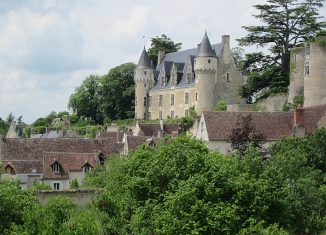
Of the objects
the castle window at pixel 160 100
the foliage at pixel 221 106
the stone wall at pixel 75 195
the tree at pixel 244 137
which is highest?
the castle window at pixel 160 100

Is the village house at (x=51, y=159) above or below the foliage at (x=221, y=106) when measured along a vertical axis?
below

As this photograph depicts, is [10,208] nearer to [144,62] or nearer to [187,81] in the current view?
[187,81]

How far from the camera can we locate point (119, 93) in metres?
106

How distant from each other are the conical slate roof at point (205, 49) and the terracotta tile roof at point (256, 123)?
27.1 meters

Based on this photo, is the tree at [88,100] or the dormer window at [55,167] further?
the tree at [88,100]

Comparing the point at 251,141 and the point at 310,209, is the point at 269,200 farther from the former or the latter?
the point at 251,141

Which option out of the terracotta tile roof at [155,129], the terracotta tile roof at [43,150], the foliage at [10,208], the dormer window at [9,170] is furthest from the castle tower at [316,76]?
the foliage at [10,208]

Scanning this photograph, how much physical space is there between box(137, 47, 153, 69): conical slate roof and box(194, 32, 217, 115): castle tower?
11793 mm

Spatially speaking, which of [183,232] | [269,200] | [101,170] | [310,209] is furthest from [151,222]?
[101,170]

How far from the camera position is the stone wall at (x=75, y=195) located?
4200 centimetres

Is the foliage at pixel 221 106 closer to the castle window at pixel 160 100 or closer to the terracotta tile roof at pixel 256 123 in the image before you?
the castle window at pixel 160 100

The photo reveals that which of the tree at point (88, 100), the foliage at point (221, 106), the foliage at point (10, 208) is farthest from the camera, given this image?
the tree at point (88, 100)

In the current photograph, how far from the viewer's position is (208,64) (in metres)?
84.6

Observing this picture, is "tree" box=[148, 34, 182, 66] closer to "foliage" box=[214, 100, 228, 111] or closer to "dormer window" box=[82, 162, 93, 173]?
"foliage" box=[214, 100, 228, 111]
